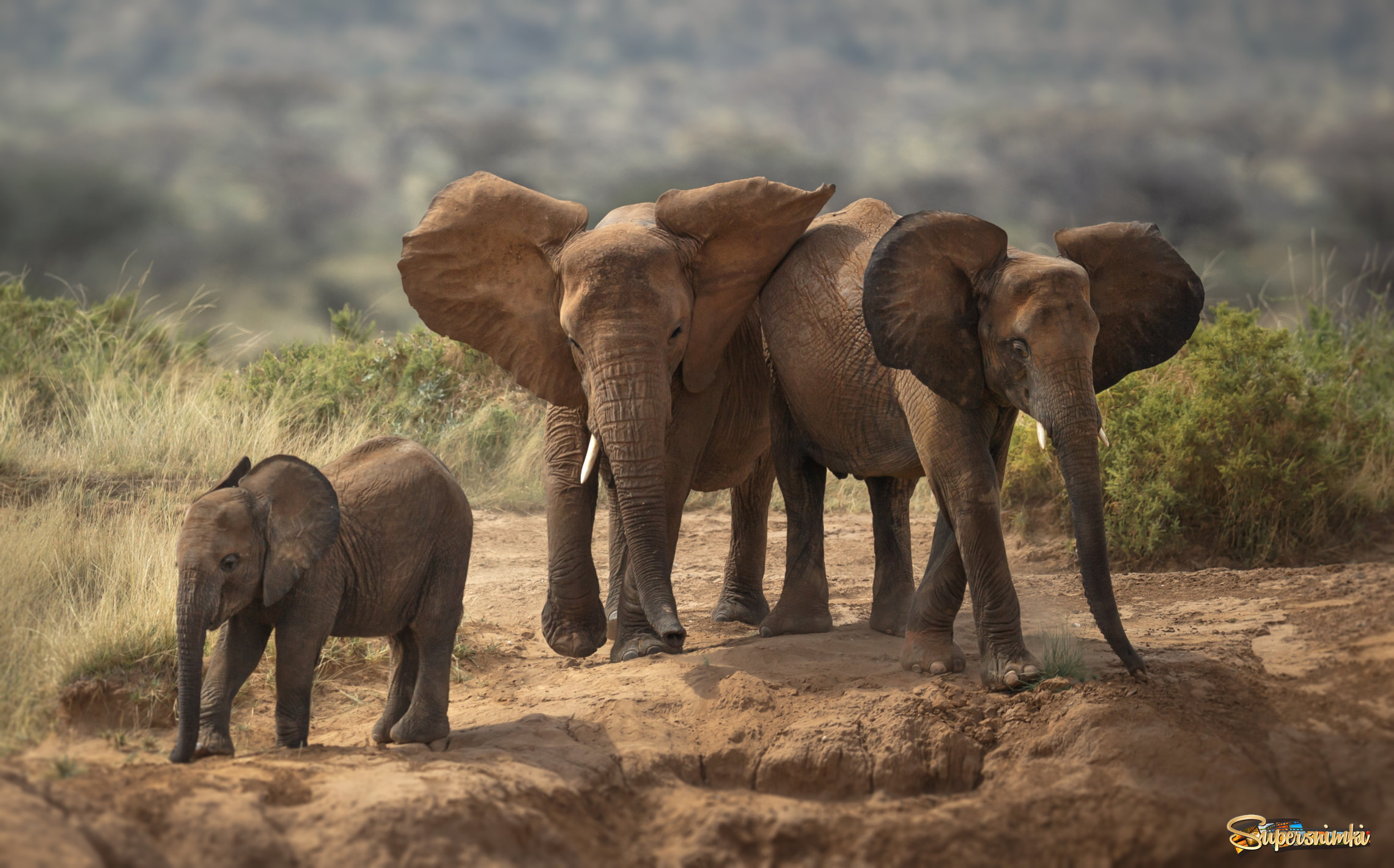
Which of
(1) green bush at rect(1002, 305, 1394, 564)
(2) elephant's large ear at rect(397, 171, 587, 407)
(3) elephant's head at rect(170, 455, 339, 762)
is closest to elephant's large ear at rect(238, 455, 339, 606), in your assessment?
(3) elephant's head at rect(170, 455, 339, 762)

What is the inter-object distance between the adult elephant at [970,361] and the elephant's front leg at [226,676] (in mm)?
3065

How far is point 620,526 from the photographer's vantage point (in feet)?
24.6

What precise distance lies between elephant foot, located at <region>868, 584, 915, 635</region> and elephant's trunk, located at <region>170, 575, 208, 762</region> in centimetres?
398

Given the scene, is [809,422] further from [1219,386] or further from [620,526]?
[1219,386]

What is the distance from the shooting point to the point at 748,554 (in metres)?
8.44

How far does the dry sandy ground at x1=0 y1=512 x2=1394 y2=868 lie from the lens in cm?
408

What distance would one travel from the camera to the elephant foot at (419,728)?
540 cm

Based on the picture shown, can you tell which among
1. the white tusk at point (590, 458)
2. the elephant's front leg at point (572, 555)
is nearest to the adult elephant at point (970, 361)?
the white tusk at point (590, 458)

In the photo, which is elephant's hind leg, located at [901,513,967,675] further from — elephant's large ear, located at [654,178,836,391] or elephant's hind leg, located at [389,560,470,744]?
elephant's hind leg, located at [389,560,470,744]

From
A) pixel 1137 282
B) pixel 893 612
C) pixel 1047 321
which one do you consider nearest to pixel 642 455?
pixel 893 612

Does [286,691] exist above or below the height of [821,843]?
above

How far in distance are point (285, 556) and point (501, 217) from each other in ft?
8.98

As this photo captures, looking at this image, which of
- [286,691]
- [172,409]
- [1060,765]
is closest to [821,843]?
[1060,765]

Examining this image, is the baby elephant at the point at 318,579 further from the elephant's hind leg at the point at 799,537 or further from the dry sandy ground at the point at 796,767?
the elephant's hind leg at the point at 799,537
